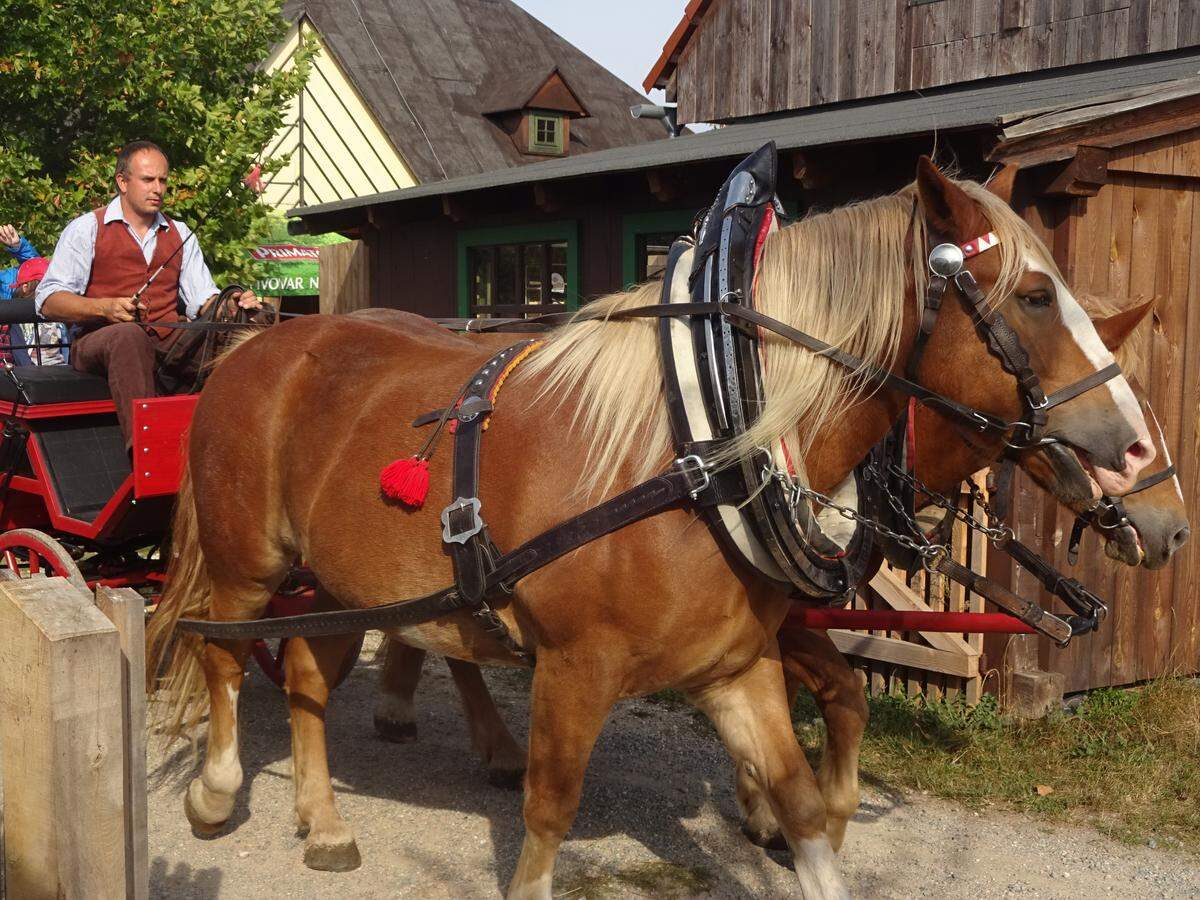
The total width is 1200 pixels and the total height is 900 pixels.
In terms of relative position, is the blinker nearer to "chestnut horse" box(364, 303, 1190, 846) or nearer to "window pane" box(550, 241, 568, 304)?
"chestnut horse" box(364, 303, 1190, 846)

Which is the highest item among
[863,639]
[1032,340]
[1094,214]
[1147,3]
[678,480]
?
[1147,3]

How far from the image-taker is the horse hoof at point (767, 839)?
13.0 feet

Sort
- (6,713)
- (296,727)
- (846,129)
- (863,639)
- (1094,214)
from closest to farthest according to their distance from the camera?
1. (6,713)
2. (296,727)
3. (1094,214)
4. (863,639)
5. (846,129)

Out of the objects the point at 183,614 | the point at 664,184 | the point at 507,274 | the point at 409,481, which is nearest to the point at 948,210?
the point at 409,481

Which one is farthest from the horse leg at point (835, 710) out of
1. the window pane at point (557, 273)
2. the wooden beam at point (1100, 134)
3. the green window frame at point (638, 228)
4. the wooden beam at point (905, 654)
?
the window pane at point (557, 273)

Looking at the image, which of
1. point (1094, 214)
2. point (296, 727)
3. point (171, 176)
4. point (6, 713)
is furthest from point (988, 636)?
point (171, 176)

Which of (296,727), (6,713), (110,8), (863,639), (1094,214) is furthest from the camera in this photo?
(110,8)

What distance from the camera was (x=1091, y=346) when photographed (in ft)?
8.63

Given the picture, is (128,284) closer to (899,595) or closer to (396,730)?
(396,730)

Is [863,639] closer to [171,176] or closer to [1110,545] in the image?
[1110,545]

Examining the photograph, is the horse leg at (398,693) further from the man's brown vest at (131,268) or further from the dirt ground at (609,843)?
the man's brown vest at (131,268)

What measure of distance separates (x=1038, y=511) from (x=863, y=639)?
1.00 m

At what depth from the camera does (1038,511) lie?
5363mm

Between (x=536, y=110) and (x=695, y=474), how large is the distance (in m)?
23.4
